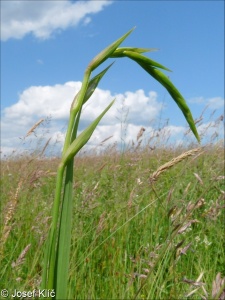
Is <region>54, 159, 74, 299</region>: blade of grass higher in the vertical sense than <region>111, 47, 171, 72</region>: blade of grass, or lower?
lower

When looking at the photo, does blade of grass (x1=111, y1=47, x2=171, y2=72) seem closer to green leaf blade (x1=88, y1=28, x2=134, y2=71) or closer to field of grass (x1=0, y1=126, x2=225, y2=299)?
green leaf blade (x1=88, y1=28, x2=134, y2=71)

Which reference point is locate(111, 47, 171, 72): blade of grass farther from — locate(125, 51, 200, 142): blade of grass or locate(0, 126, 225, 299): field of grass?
locate(0, 126, 225, 299): field of grass

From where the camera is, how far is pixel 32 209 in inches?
84.2

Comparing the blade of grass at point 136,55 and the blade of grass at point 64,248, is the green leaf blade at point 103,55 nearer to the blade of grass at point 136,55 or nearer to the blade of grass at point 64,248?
the blade of grass at point 136,55

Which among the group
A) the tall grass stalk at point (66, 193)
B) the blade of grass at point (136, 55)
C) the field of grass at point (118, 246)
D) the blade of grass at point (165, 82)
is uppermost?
the blade of grass at point (136, 55)

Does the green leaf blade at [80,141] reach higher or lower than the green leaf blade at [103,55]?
lower

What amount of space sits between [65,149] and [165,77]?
0.16m

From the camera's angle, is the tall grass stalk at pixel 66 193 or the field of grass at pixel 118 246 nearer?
the tall grass stalk at pixel 66 193

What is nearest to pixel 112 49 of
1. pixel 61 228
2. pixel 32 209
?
pixel 61 228

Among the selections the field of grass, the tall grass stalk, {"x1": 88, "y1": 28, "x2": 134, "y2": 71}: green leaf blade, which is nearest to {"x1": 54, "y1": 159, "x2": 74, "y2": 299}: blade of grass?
the tall grass stalk

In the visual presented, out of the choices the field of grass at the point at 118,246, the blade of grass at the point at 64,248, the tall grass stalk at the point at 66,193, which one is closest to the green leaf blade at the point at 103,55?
the tall grass stalk at the point at 66,193

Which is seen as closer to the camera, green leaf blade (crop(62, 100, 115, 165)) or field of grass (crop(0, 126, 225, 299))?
green leaf blade (crop(62, 100, 115, 165))

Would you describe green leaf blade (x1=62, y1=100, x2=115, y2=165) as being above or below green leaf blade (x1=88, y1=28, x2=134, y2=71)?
below

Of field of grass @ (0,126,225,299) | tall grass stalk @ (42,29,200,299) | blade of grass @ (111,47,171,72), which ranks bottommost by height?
field of grass @ (0,126,225,299)
